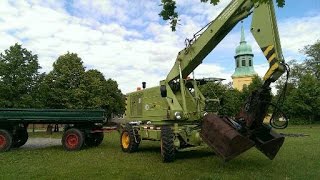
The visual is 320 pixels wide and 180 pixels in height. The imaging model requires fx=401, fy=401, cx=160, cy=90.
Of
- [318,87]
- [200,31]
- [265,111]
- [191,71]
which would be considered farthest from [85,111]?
[318,87]

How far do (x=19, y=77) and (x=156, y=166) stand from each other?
113ft

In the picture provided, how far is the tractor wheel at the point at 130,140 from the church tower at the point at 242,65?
77.0 meters

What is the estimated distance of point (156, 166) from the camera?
1248 centimetres

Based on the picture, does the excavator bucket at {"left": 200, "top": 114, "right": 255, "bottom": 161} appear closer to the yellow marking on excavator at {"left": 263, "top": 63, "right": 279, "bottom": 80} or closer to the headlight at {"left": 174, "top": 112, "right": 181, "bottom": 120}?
the yellow marking on excavator at {"left": 263, "top": 63, "right": 279, "bottom": 80}

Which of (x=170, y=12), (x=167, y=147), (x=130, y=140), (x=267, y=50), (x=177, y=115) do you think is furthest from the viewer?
(x=130, y=140)

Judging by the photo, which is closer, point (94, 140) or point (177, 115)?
point (177, 115)

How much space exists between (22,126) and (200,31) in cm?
1006

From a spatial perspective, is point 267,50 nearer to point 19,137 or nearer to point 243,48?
point 19,137

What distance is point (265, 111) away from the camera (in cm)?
1112

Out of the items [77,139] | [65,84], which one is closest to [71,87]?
[65,84]

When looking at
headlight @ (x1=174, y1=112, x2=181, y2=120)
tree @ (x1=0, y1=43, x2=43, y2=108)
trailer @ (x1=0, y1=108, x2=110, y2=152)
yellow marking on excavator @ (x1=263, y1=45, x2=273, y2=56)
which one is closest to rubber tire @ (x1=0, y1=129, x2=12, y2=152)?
trailer @ (x1=0, y1=108, x2=110, y2=152)

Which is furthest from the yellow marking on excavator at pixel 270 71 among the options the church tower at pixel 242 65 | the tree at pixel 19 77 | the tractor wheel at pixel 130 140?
the church tower at pixel 242 65

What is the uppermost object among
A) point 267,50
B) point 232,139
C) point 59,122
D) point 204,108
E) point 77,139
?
point 267,50

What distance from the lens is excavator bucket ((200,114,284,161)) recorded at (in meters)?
10.5
